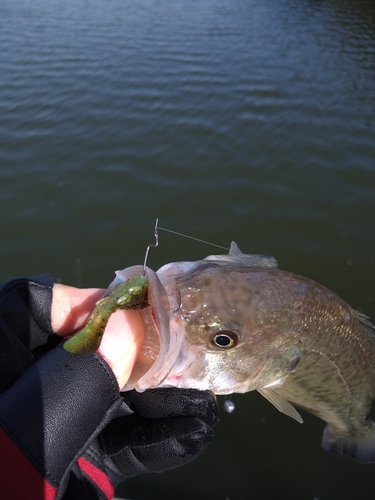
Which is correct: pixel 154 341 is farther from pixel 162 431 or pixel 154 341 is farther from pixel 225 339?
pixel 162 431

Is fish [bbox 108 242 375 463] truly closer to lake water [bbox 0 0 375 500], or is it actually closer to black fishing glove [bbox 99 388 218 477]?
black fishing glove [bbox 99 388 218 477]

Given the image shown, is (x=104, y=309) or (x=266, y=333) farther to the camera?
(x=266, y=333)

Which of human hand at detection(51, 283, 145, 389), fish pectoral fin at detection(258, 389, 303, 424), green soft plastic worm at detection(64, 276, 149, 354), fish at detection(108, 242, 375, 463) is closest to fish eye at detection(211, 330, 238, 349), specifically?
fish at detection(108, 242, 375, 463)

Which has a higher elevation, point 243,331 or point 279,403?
point 243,331

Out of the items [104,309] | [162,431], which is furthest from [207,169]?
[104,309]

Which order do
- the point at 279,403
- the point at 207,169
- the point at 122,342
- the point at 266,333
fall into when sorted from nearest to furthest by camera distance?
the point at 122,342 → the point at 266,333 → the point at 279,403 → the point at 207,169

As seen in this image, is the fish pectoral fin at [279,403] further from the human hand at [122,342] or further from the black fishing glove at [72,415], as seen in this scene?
the human hand at [122,342]

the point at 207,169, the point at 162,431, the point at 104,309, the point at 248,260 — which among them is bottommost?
the point at 207,169

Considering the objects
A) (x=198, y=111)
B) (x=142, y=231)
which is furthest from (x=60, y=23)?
(x=142, y=231)
